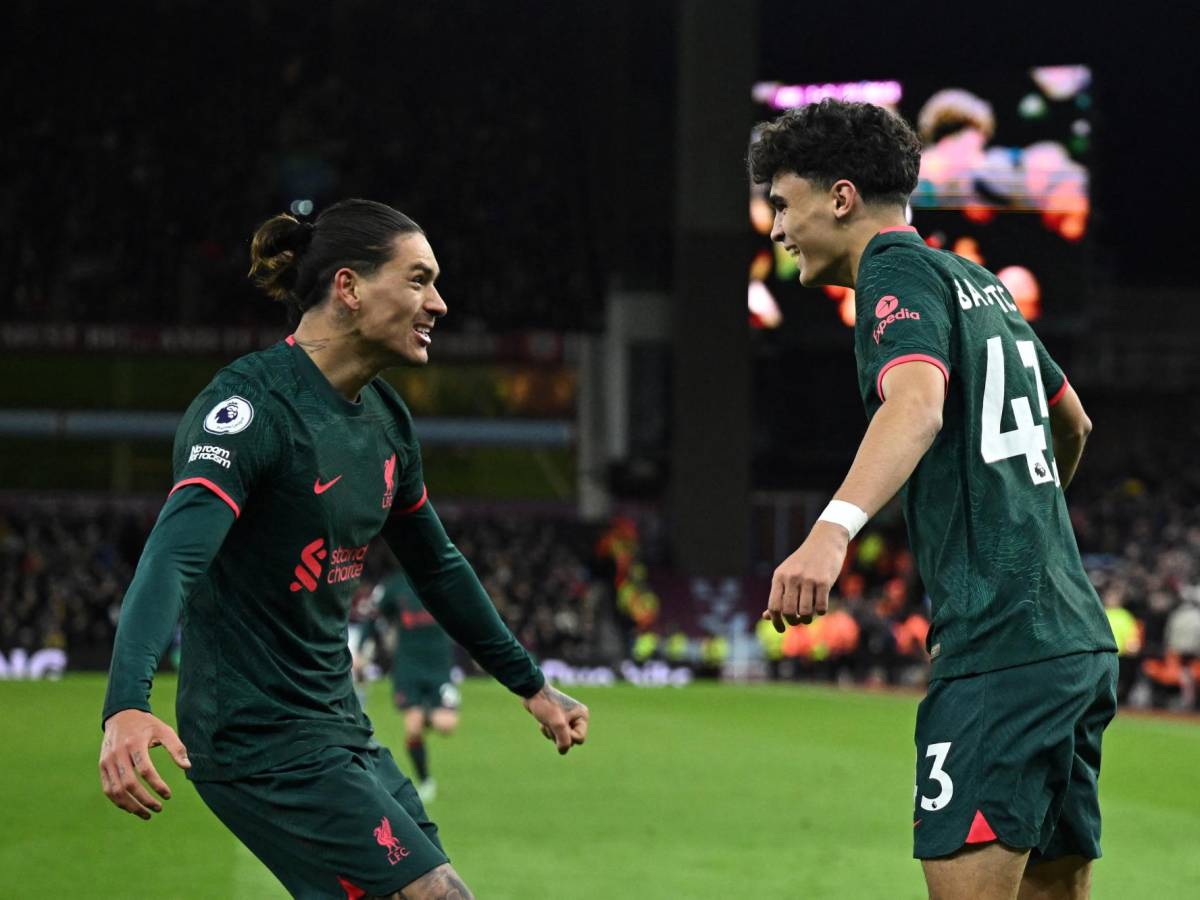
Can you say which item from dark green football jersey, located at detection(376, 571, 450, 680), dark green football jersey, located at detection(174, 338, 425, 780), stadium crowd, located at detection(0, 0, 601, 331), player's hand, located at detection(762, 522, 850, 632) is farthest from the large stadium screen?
player's hand, located at detection(762, 522, 850, 632)

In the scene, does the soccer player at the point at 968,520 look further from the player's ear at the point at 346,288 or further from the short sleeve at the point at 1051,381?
the player's ear at the point at 346,288

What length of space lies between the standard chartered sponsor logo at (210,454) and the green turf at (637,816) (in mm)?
5815

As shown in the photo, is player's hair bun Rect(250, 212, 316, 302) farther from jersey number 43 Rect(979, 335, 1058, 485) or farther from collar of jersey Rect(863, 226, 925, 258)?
jersey number 43 Rect(979, 335, 1058, 485)

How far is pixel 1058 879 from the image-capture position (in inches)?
161

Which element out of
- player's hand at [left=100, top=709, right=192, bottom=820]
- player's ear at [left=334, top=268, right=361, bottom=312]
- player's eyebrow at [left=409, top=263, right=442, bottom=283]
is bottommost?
player's hand at [left=100, top=709, right=192, bottom=820]

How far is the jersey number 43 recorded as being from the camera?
12.7ft

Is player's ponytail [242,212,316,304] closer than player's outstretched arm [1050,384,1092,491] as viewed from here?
Yes

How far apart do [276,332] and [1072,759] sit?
34.6 meters

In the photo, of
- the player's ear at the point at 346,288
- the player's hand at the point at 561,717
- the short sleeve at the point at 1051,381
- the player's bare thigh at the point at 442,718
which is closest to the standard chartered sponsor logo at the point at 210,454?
the player's ear at the point at 346,288

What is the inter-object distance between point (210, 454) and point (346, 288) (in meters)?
0.64

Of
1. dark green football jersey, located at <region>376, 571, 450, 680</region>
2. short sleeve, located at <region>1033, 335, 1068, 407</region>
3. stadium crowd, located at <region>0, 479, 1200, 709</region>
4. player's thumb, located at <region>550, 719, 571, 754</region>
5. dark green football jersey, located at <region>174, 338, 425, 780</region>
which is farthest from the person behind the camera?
stadium crowd, located at <region>0, 479, 1200, 709</region>

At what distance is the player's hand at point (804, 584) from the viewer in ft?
10.9

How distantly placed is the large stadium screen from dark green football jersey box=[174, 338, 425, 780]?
26998mm

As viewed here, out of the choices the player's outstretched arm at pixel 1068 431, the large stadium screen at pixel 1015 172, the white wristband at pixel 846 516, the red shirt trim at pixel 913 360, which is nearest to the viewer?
the white wristband at pixel 846 516
